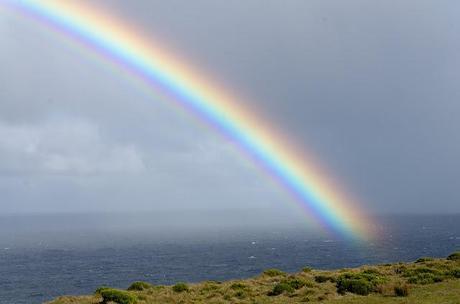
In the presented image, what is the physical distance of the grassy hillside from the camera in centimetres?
2402

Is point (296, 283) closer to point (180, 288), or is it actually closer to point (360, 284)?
point (360, 284)

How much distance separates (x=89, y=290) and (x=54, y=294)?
7.71m

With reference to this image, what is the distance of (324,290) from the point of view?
27.7 meters

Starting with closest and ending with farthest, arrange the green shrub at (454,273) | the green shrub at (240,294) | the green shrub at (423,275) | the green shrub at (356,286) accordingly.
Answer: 1. the green shrub at (356,286)
2. the green shrub at (240,294)
3. the green shrub at (423,275)
4. the green shrub at (454,273)

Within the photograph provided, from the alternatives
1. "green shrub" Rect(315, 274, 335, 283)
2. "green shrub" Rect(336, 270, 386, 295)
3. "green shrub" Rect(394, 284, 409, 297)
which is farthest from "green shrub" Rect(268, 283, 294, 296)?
"green shrub" Rect(394, 284, 409, 297)

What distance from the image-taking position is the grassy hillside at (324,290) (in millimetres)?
24016

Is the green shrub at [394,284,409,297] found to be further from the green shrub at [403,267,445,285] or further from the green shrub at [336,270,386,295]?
the green shrub at [403,267,445,285]

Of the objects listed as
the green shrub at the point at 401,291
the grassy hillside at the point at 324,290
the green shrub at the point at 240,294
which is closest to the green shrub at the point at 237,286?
the grassy hillside at the point at 324,290

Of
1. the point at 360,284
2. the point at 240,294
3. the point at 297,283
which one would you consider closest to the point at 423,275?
the point at 360,284

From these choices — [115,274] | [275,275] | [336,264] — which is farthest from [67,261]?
[275,275]

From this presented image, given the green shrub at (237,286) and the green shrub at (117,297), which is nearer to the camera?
the green shrub at (117,297)

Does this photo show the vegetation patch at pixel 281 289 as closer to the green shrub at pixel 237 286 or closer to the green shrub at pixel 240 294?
the green shrub at pixel 240 294

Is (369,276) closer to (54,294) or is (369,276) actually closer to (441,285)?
(441,285)

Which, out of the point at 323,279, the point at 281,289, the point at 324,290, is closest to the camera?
the point at 324,290
